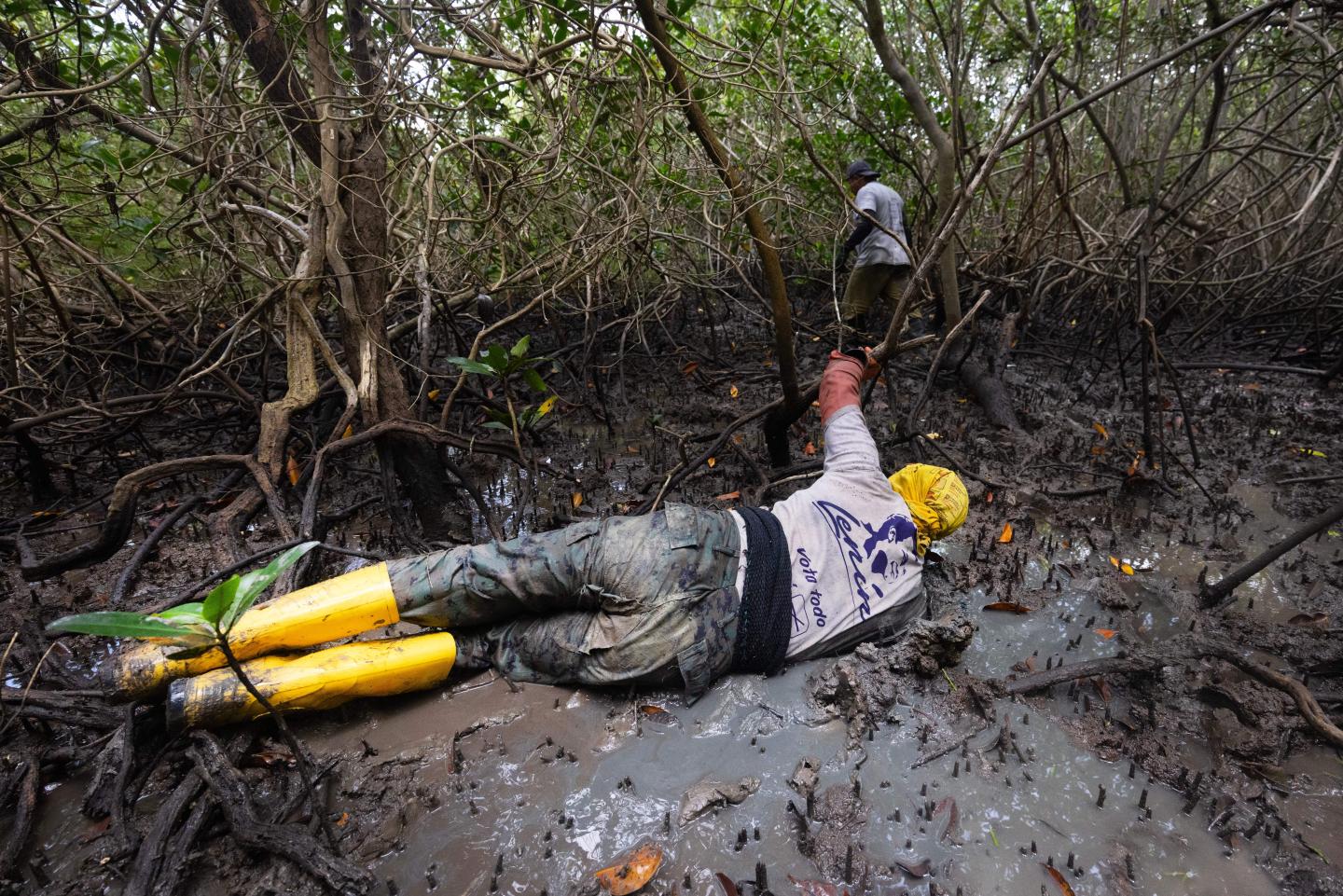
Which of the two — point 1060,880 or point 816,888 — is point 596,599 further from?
point 1060,880

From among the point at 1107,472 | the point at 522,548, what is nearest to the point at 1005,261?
the point at 1107,472

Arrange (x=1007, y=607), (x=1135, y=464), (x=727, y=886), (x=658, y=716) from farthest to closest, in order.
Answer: (x=1135, y=464)
(x=1007, y=607)
(x=658, y=716)
(x=727, y=886)

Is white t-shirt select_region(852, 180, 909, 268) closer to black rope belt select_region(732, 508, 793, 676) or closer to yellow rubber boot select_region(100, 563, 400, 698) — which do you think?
black rope belt select_region(732, 508, 793, 676)

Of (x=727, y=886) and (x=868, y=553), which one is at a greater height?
(x=868, y=553)

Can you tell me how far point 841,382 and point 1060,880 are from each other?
1.76 m

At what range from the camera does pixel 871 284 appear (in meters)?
5.20

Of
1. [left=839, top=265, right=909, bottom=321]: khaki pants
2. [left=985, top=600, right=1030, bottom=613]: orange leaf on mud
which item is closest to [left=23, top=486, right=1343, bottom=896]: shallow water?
[left=985, top=600, right=1030, bottom=613]: orange leaf on mud

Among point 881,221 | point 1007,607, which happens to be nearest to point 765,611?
point 1007,607

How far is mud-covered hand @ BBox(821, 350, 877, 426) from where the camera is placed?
8.63ft

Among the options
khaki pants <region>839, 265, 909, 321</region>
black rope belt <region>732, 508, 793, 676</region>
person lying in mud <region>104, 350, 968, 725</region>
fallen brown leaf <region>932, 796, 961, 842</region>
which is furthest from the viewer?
khaki pants <region>839, 265, 909, 321</region>

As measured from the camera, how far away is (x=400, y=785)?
1856 mm

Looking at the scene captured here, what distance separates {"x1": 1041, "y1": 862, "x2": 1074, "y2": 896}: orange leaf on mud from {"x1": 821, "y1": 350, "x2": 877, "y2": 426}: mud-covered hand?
1572 mm

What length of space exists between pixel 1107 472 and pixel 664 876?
3408 millimetres

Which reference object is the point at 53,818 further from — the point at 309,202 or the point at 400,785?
the point at 309,202
